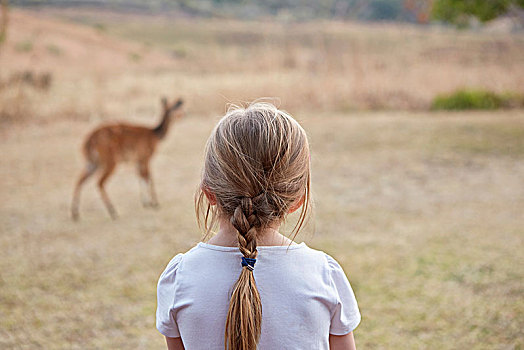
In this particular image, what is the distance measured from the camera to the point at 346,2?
41.8m

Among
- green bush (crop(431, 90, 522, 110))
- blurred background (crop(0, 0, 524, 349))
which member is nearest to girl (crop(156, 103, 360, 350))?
blurred background (crop(0, 0, 524, 349))

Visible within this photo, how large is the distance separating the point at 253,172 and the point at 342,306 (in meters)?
0.40

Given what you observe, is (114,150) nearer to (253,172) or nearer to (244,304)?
(253,172)

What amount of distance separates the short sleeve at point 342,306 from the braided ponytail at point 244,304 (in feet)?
0.66

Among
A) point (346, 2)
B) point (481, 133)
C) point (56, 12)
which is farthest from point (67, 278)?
point (346, 2)

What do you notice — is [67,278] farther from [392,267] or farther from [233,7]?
[233,7]

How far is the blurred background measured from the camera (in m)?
3.60

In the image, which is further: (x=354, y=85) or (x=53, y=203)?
(x=354, y=85)

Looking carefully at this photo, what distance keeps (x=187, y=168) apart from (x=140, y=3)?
3788 centimetres

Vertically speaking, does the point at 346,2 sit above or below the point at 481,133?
above

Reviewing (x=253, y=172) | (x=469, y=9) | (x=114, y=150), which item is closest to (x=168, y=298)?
(x=253, y=172)

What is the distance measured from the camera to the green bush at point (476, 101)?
12.7 metres

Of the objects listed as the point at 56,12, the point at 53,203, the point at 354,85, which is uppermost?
the point at 56,12

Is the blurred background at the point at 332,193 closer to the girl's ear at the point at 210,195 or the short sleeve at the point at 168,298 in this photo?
the girl's ear at the point at 210,195
